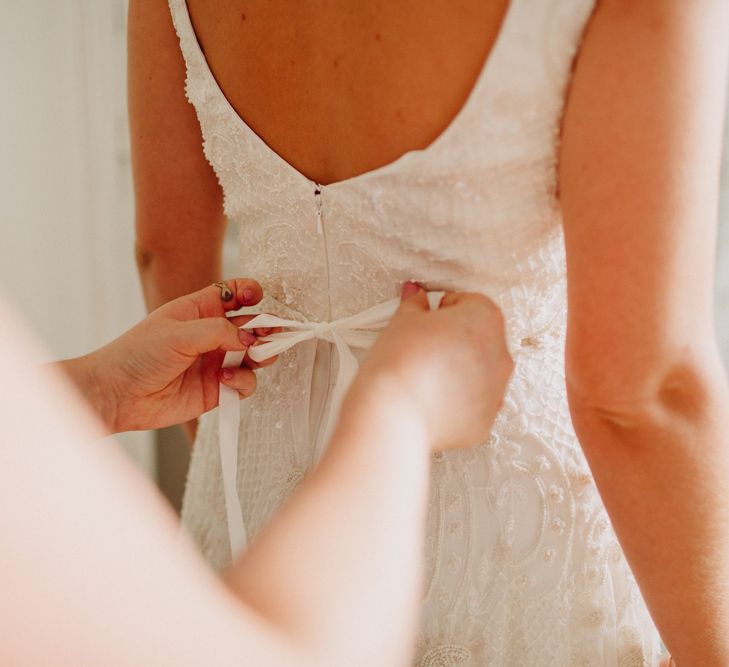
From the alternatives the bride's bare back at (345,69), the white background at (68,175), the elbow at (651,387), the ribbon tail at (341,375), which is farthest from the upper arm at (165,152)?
the white background at (68,175)

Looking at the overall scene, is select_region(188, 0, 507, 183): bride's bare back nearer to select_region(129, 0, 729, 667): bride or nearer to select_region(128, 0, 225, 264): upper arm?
select_region(129, 0, 729, 667): bride

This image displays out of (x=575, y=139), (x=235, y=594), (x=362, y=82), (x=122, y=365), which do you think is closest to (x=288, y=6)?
(x=362, y=82)

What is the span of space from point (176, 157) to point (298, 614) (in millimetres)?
648

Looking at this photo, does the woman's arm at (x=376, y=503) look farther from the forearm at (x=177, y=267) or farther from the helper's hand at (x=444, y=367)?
the forearm at (x=177, y=267)

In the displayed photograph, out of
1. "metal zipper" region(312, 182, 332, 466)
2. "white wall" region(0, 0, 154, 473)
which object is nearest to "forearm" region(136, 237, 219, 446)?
"metal zipper" region(312, 182, 332, 466)

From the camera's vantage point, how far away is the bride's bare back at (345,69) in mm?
648

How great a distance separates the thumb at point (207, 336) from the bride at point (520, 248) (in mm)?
64

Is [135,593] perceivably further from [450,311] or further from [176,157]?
[176,157]

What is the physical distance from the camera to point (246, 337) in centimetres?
85

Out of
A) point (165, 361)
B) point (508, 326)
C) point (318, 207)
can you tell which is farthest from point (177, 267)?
point (508, 326)

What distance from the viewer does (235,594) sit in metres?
0.50

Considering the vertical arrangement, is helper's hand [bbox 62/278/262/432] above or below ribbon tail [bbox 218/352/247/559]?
above

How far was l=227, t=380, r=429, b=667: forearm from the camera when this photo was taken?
0.50 meters

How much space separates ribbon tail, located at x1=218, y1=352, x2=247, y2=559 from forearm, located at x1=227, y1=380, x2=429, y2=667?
1.00 feet
